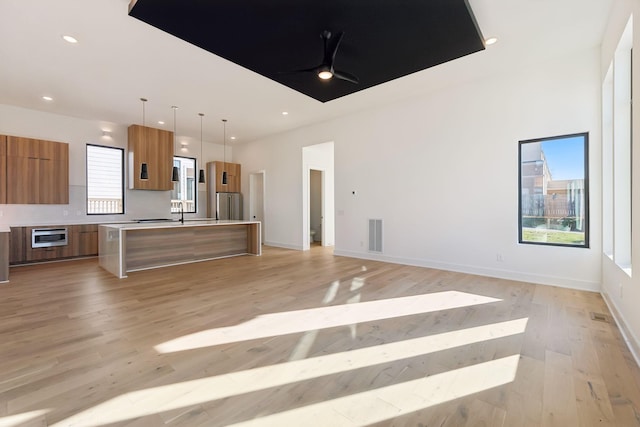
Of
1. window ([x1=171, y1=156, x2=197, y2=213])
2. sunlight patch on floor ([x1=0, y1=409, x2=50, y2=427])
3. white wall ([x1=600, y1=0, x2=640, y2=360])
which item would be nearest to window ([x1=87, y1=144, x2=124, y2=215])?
window ([x1=171, y1=156, x2=197, y2=213])

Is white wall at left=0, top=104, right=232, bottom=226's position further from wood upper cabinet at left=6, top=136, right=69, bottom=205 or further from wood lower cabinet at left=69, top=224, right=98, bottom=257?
wood lower cabinet at left=69, top=224, right=98, bottom=257

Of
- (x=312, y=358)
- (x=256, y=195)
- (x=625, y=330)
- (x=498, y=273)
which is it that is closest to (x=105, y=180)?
(x=256, y=195)

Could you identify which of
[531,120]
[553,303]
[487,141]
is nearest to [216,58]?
[487,141]

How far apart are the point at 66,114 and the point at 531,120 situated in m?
9.34

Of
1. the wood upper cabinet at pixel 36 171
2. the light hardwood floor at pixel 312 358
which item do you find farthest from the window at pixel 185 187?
the light hardwood floor at pixel 312 358

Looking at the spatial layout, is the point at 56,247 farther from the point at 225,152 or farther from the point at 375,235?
the point at 375,235

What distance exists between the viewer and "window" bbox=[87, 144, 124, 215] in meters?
7.05

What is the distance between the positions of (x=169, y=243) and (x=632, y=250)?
21.7ft

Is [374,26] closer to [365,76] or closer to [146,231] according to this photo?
[365,76]

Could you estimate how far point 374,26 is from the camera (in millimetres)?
3176

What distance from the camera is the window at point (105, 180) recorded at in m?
7.05

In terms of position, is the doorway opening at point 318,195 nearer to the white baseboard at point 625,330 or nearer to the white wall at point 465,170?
the white wall at point 465,170

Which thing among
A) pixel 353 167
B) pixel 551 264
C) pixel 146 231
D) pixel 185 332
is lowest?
pixel 185 332

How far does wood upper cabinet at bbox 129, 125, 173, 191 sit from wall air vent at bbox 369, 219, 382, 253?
5.37 metres
